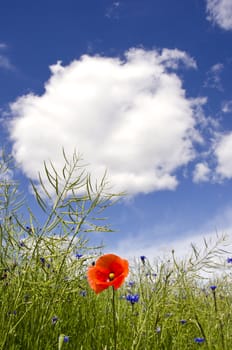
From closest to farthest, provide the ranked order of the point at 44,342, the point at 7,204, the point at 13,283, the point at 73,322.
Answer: the point at 13,283, the point at 7,204, the point at 44,342, the point at 73,322

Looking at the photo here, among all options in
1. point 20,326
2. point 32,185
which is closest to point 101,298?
point 20,326

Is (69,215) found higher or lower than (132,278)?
lower

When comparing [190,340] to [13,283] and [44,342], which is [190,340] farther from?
[13,283]

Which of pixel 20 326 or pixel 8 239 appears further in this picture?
pixel 20 326

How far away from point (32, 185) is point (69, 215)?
0.98 ft

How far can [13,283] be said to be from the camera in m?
2.29

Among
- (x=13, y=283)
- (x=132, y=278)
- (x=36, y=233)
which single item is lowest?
(x=13, y=283)

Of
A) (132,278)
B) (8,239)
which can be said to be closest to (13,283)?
(8,239)

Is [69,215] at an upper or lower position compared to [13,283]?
upper

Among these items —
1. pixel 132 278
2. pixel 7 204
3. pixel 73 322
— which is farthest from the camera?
pixel 132 278

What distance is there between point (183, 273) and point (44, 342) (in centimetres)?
94

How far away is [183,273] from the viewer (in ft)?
8.55

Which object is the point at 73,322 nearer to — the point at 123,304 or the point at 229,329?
the point at 123,304

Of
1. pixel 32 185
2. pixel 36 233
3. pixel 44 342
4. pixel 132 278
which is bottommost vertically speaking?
pixel 44 342
